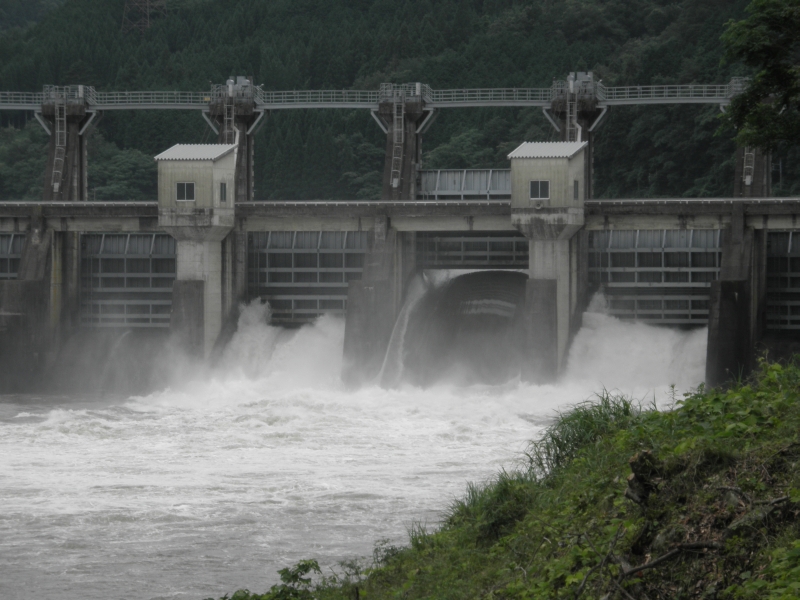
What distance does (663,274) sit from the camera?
128 feet

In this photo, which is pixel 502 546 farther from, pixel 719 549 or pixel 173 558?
pixel 173 558

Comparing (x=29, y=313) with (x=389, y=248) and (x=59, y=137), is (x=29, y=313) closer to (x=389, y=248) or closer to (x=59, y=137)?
(x=59, y=137)

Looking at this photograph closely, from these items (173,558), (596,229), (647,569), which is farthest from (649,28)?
(647,569)

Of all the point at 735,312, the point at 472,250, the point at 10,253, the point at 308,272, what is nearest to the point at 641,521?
the point at 735,312

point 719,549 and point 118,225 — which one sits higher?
point 118,225

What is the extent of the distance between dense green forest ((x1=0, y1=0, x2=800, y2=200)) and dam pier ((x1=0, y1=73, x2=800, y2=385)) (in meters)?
20.8

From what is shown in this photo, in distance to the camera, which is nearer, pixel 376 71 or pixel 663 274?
pixel 663 274

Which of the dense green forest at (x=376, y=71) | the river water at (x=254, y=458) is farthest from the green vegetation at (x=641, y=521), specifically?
the dense green forest at (x=376, y=71)

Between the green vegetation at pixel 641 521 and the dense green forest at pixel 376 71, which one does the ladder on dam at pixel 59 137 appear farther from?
the green vegetation at pixel 641 521

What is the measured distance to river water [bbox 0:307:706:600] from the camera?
18.2m

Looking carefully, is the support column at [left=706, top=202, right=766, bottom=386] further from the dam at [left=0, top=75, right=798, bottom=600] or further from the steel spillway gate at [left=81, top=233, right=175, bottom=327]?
the steel spillway gate at [left=81, top=233, right=175, bottom=327]

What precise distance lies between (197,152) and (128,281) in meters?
5.15

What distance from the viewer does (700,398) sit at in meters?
13.8

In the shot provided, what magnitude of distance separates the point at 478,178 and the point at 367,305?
8.64m
